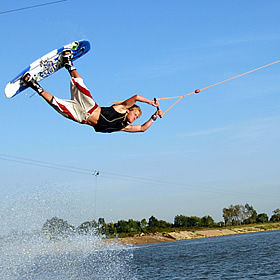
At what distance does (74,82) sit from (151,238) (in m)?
107

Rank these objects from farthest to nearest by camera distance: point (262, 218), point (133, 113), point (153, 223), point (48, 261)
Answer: point (262, 218) → point (153, 223) → point (48, 261) → point (133, 113)

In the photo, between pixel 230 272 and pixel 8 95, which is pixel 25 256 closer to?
pixel 230 272

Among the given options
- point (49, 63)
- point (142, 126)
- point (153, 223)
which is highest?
point (153, 223)

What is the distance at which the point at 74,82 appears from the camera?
8.78m

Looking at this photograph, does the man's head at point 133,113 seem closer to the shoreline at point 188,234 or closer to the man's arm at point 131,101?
the man's arm at point 131,101

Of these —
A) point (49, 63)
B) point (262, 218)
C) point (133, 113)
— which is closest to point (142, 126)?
point (133, 113)

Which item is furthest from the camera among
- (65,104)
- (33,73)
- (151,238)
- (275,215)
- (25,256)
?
(275,215)

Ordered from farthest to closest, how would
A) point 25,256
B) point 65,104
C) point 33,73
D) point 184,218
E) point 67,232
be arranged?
point 184,218 < point 67,232 < point 25,256 < point 33,73 < point 65,104

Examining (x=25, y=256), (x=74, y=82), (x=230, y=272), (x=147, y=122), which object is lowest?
(x=230, y=272)

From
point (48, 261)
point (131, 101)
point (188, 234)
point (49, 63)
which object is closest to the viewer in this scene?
point (131, 101)

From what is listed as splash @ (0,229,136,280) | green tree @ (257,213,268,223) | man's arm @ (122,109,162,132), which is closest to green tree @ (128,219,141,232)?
green tree @ (257,213,268,223)

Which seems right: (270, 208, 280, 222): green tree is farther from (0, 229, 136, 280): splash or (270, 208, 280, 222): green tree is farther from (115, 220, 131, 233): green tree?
(0, 229, 136, 280): splash

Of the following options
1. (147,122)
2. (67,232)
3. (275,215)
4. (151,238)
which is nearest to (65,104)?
(147,122)

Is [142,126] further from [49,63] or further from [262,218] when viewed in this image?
[262,218]
